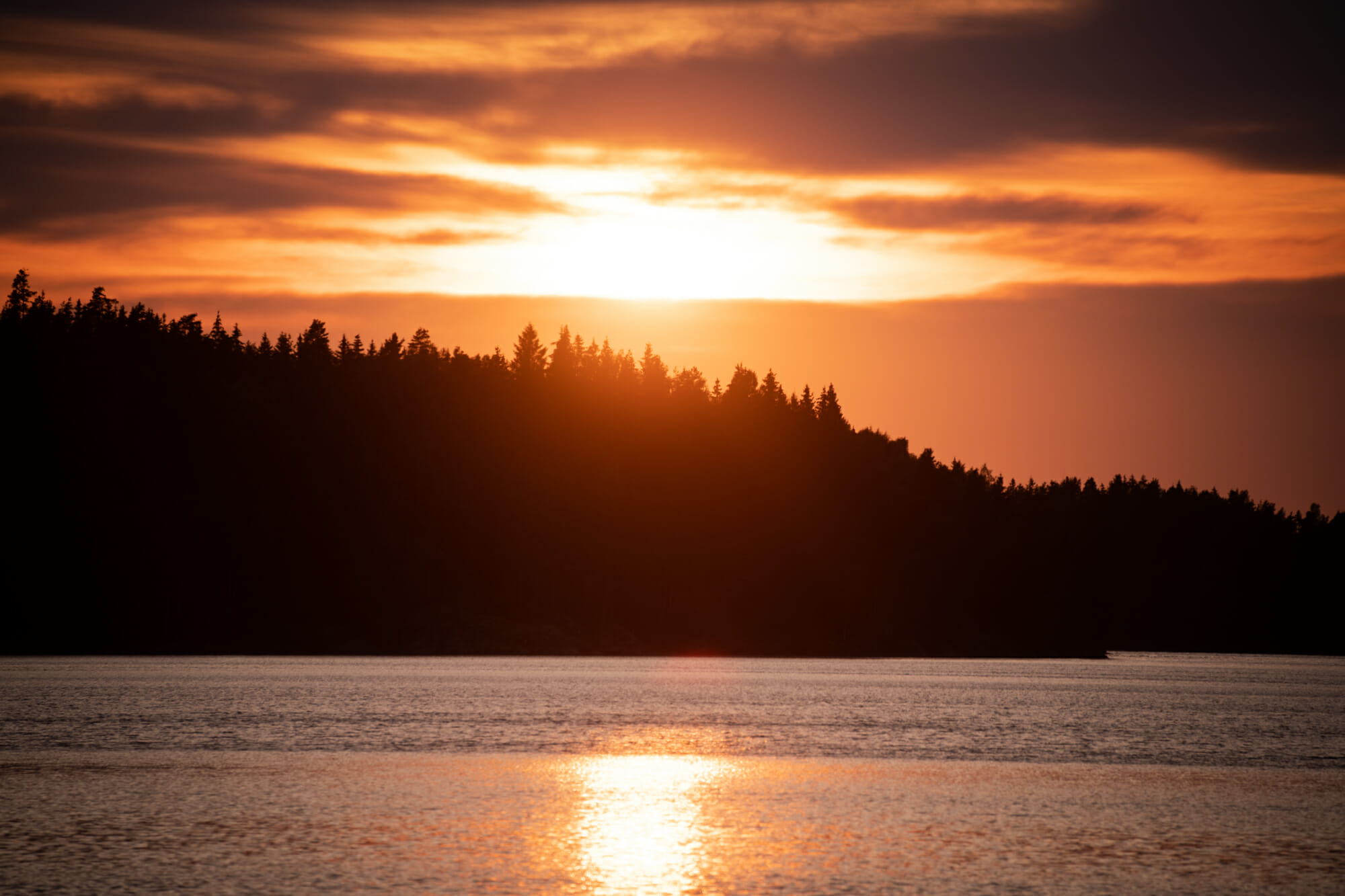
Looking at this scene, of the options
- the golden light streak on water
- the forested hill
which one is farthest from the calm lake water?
the forested hill

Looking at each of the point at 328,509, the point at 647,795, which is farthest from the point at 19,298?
the point at 647,795

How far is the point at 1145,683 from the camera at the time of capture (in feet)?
449

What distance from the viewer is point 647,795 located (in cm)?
4219

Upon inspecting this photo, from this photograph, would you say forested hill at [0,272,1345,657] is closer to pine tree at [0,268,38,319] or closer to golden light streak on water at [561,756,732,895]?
pine tree at [0,268,38,319]

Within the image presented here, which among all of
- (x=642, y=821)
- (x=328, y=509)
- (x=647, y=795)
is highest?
(x=328, y=509)

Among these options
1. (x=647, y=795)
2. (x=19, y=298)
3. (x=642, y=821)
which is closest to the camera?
(x=642, y=821)

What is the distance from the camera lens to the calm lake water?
29781 millimetres

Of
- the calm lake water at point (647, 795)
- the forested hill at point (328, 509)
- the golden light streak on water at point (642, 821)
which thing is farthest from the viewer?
the forested hill at point (328, 509)

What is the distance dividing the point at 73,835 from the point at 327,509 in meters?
144

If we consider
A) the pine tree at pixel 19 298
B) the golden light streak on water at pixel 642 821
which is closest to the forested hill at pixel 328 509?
the pine tree at pixel 19 298

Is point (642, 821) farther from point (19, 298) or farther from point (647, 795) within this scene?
point (19, 298)

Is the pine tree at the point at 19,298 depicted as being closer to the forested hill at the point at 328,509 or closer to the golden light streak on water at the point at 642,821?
the forested hill at the point at 328,509

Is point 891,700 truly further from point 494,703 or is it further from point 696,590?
point 696,590

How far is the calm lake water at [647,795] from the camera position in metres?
29.8
